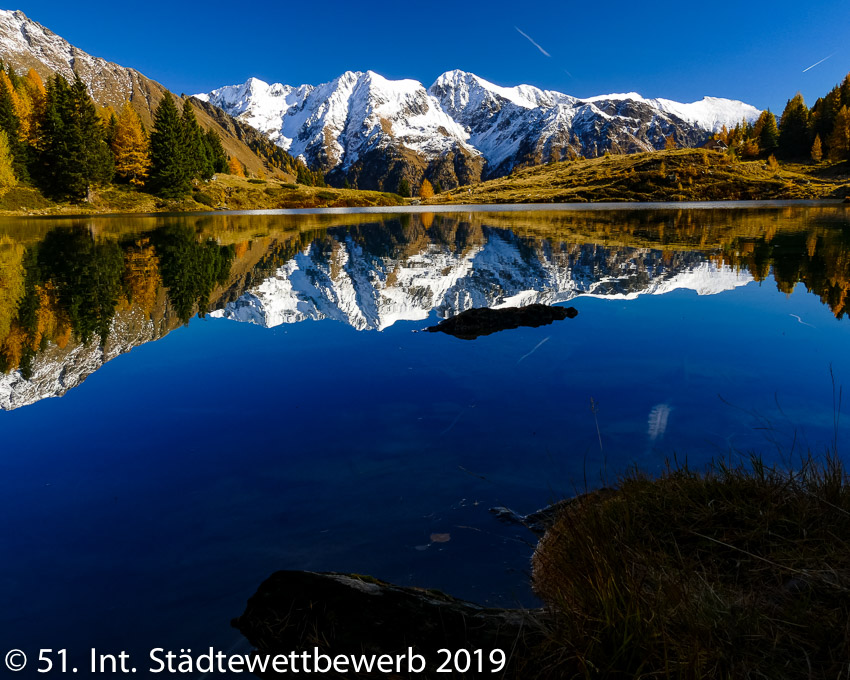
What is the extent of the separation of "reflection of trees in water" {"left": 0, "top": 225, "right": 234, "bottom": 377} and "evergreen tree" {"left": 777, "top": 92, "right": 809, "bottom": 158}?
177m

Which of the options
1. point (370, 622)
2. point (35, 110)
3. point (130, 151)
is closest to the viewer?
point (370, 622)

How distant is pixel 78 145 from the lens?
70.9 metres

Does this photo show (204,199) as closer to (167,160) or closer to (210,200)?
(210,200)

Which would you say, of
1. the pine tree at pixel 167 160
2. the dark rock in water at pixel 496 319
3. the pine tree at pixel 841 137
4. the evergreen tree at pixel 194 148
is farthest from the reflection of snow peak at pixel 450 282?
the pine tree at pixel 841 137

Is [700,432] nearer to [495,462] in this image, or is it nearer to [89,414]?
[495,462]

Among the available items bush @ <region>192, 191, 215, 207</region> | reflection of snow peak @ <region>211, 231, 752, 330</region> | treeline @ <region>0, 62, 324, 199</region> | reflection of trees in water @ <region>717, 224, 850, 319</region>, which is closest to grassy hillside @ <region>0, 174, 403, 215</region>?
bush @ <region>192, 191, 215, 207</region>

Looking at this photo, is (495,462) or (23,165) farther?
(23,165)

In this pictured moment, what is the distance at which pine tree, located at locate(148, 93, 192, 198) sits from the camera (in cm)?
8419

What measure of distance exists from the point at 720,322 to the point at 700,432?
682 centimetres

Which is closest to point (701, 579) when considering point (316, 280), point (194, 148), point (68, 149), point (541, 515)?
point (541, 515)

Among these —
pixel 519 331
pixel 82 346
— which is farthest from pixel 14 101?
pixel 519 331

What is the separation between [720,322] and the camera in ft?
38.8

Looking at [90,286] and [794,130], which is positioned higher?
[794,130]

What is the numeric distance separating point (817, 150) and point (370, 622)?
17730cm
